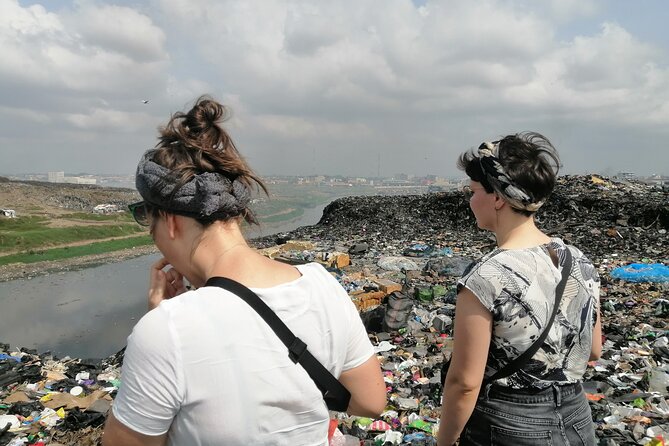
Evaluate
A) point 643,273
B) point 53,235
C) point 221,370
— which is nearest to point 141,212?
point 221,370

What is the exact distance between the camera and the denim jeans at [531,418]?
145 centimetres

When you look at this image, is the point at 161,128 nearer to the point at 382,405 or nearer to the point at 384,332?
the point at 382,405

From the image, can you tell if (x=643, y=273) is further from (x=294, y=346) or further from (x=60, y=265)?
(x=60, y=265)

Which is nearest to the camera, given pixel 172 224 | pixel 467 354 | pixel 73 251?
pixel 172 224

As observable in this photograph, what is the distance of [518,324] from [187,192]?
101 centimetres

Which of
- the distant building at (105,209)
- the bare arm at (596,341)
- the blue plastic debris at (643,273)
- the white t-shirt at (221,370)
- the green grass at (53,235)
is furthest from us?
the distant building at (105,209)

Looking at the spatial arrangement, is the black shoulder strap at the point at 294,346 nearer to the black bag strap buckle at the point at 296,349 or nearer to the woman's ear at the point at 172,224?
the black bag strap buckle at the point at 296,349

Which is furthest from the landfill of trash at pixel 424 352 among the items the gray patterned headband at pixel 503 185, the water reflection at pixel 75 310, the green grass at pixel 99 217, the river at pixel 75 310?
the green grass at pixel 99 217

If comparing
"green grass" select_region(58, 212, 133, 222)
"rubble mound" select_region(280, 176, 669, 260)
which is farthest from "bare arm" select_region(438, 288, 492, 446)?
"green grass" select_region(58, 212, 133, 222)

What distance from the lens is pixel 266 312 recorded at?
0.95 m

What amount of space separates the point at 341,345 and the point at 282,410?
189 mm

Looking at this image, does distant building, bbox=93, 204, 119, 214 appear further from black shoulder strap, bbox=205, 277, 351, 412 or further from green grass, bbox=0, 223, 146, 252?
black shoulder strap, bbox=205, 277, 351, 412

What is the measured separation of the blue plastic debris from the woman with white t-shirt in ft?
24.3

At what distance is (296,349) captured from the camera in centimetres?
98
